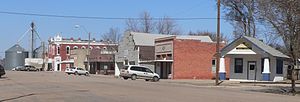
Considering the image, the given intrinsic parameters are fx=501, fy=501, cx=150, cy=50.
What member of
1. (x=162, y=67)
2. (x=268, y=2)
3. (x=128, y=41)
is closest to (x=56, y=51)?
(x=128, y=41)

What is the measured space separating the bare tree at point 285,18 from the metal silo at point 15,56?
11182 centimetres

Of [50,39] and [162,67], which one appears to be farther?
[50,39]

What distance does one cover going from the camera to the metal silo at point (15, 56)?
135 meters

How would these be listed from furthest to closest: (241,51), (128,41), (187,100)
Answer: (128,41)
(241,51)
(187,100)

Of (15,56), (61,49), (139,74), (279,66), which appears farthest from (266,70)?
(15,56)

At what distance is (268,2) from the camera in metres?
29.8

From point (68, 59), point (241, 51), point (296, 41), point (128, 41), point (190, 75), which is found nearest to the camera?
point (296, 41)

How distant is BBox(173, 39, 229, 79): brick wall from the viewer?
60.6 metres

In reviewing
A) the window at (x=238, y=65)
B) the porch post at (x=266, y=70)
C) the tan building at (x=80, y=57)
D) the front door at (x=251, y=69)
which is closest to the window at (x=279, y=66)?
the porch post at (x=266, y=70)

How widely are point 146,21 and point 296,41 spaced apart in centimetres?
6910

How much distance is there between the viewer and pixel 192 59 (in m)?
61.8

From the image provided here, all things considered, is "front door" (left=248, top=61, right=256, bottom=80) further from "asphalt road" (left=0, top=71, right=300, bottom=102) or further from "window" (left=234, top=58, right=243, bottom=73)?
"asphalt road" (left=0, top=71, right=300, bottom=102)

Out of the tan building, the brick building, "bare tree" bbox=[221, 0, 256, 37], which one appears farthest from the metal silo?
"bare tree" bbox=[221, 0, 256, 37]

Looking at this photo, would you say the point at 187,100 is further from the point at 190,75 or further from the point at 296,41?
the point at 190,75
